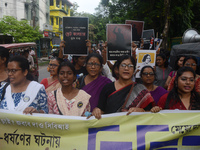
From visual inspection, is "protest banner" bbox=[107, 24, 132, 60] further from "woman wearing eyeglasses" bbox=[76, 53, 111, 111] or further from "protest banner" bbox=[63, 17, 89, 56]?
"woman wearing eyeglasses" bbox=[76, 53, 111, 111]

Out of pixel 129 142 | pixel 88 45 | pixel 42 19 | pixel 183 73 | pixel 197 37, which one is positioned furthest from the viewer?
pixel 42 19

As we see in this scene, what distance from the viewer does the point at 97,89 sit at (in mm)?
3025

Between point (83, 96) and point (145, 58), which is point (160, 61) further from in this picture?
point (83, 96)

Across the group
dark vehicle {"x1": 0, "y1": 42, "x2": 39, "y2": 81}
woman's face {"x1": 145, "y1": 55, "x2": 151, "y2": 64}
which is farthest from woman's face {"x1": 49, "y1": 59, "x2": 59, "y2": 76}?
dark vehicle {"x1": 0, "y1": 42, "x2": 39, "y2": 81}

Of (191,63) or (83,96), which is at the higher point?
(191,63)

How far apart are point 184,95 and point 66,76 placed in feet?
4.58

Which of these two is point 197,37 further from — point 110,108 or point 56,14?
point 56,14

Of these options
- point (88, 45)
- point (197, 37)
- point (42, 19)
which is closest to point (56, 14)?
point (42, 19)

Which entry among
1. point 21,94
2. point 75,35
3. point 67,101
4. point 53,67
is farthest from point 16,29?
point 67,101

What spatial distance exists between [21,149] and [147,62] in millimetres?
2688

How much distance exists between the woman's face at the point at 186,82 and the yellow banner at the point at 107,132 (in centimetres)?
26

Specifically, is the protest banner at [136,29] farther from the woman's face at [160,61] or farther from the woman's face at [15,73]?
the woman's face at [15,73]

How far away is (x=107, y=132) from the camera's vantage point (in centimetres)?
236

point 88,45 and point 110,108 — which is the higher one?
point 88,45
